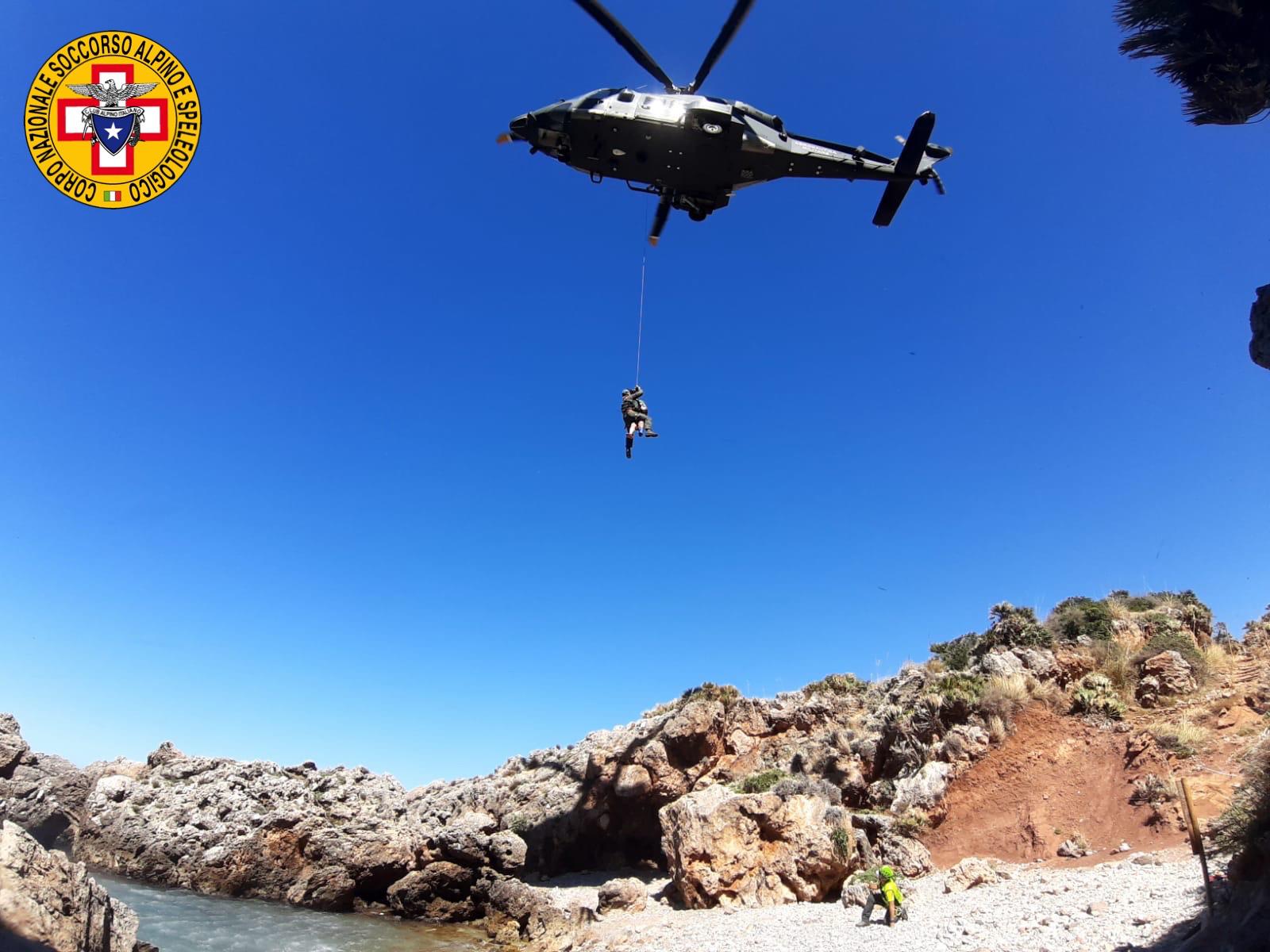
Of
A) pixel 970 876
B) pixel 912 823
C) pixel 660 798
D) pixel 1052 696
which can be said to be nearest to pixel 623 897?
pixel 660 798

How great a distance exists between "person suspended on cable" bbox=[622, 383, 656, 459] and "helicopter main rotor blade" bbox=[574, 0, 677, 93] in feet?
19.5

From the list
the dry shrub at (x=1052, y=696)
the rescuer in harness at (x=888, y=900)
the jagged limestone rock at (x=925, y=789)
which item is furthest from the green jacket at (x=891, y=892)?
the dry shrub at (x=1052, y=696)

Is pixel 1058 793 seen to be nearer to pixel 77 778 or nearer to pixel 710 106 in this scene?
pixel 710 106

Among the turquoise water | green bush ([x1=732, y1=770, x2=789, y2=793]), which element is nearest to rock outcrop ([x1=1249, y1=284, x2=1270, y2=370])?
green bush ([x1=732, y1=770, x2=789, y2=793])

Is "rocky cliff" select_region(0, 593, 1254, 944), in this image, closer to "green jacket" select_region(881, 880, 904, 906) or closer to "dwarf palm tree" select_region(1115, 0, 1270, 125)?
"green jacket" select_region(881, 880, 904, 906)

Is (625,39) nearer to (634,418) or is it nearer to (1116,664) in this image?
(634,418)

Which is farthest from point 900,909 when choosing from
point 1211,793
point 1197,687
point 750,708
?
point 750,708

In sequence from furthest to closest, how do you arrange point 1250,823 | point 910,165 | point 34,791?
point 34,791 < point 910,165 < point 1250,823

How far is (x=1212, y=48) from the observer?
7.07m

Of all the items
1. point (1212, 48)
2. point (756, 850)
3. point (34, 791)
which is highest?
point (1212, 48)

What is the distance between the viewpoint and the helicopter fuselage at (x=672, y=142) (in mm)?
10664

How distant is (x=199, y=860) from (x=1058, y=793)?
2141cm

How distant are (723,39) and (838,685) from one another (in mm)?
19004

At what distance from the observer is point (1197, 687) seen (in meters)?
13.4
